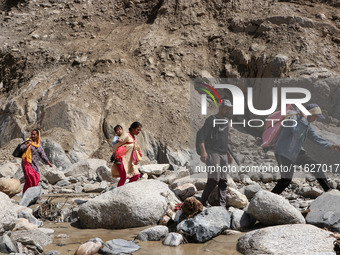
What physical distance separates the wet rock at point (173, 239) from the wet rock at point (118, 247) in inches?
13.5

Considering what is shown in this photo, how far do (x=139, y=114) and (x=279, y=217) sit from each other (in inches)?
418

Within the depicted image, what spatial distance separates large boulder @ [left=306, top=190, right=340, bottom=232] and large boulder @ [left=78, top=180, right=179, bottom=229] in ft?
5.79

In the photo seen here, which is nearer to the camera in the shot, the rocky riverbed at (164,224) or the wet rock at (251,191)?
the rocky riverbed at (164,224)

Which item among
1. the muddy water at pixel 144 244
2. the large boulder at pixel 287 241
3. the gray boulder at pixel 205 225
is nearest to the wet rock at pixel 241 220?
the gray boulder at pixel 205 225

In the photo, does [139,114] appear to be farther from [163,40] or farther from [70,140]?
[163,40]

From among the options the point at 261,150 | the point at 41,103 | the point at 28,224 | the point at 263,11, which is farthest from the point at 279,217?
the point at 263,11

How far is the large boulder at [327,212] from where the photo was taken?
4.34 metres

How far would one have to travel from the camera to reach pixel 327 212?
14.7ft

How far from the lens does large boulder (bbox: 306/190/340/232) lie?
4.34 metres

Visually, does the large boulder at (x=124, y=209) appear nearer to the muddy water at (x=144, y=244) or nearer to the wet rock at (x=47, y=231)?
the muddy water at (x=144, y=244)

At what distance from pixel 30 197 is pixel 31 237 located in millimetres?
2347

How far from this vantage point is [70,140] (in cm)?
1340

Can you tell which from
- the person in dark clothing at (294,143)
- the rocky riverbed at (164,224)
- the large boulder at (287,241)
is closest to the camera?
the large boulder at (287,241)

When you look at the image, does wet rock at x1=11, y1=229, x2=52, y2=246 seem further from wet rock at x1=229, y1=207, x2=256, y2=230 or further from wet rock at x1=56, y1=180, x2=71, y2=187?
wet rock at x1=56, y1=180, x2=71, y2=187
